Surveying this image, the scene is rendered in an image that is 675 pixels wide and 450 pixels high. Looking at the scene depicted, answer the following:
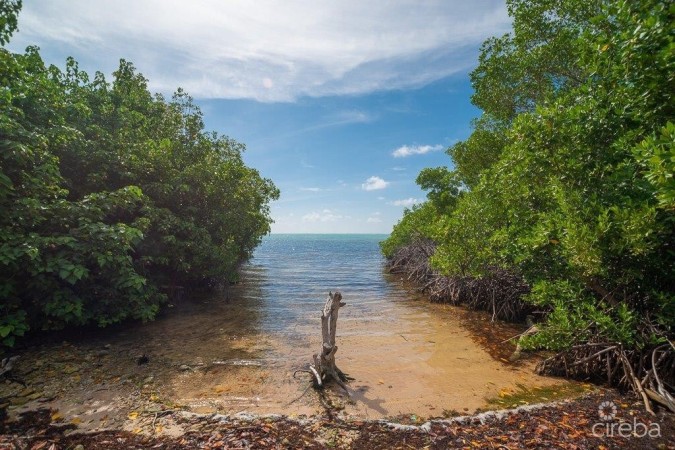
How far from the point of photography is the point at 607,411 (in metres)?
5.53

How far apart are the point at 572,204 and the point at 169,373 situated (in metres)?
9.78

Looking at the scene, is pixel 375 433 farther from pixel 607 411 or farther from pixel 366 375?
pixel 607 411

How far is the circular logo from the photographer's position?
5.26m

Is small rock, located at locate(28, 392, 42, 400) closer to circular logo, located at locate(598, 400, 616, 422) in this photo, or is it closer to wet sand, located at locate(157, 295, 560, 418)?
wet sand, located at locate(157, 295, 560, 418)

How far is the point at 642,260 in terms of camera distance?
5984 mm

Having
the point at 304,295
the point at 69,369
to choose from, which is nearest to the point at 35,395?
the point at 69,369

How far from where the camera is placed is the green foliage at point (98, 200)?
7375 millimetres

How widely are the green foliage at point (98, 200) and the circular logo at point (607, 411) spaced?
1077 cm

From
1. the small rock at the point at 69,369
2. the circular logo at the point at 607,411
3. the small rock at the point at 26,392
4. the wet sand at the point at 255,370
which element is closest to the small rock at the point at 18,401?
the wet sand at the point at 255,370

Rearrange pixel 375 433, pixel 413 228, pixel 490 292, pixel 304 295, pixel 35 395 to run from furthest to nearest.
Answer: pixel 413 228, pixel 304 295, pixel 490 292, pixel 35 395, pixel 375 433

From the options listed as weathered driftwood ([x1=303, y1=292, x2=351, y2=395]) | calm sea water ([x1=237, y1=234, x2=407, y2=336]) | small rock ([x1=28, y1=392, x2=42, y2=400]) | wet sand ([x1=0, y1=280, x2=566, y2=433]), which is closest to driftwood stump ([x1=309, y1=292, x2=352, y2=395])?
weathered driftwood ([x1=303, y1=292, x2=351, y2=395])

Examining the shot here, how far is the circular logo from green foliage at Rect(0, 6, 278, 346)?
10771 millimetres

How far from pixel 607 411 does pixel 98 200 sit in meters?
13.4

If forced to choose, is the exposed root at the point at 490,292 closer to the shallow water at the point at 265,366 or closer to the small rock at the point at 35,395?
the shallow water at the point at 265,366
